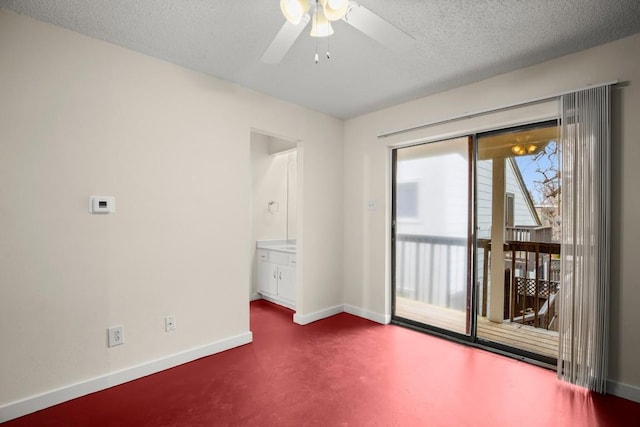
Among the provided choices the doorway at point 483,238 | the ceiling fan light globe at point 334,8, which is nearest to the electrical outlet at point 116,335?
the ceiling fan light globe at point 334,8

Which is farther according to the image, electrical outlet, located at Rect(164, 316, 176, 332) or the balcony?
the balcony

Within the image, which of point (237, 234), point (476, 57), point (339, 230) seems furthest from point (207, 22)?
point (339, 230)

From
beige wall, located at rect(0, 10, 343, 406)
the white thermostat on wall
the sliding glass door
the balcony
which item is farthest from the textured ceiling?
the balcony

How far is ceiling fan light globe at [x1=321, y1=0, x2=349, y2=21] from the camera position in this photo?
57.0 inches

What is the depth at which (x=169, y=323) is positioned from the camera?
2.64 m

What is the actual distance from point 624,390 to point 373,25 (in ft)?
9.63

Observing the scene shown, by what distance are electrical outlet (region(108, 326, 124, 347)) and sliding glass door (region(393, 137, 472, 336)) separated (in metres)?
2.80

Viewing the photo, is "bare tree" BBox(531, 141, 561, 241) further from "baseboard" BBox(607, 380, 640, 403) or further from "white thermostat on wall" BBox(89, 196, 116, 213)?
"white thermostat on wall" BBox(89, 196, 116, 213)

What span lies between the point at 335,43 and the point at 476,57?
1.15 metres

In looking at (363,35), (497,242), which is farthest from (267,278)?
(363,35)

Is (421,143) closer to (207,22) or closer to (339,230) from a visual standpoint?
(339,230)

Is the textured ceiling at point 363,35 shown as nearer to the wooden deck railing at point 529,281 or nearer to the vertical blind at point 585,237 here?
the vertical blind at point 585,237

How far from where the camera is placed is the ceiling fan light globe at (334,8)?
1448mm

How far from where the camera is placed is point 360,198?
402 centimetres
